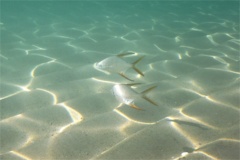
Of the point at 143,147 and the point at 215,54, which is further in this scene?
the point at 215,54

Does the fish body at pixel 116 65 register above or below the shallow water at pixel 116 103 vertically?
above

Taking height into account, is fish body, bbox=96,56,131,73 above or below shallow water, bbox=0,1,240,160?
above

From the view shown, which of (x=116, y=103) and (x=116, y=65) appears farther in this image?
(x=116, y=103)

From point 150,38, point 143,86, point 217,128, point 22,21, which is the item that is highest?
point 217,128

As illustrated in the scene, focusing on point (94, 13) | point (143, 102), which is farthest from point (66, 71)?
point (94, 13)

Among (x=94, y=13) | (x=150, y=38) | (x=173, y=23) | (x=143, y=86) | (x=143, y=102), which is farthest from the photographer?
(x=94, y=13)

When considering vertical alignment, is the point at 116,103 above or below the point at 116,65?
below

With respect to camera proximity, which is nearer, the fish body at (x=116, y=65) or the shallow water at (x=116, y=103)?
the shallow water at (x=116, y=103)

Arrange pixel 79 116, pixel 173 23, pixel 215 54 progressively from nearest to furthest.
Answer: pixel 79 116, pixel 215 54, pixel 173 23

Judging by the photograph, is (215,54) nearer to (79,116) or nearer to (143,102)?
(143,102)

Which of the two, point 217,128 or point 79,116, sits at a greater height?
point 217,128

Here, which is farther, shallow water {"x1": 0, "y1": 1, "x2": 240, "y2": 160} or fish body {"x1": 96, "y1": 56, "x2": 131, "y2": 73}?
fish body {"x1": 96, "y1": 56, "x2": 131, "y2": 73}
